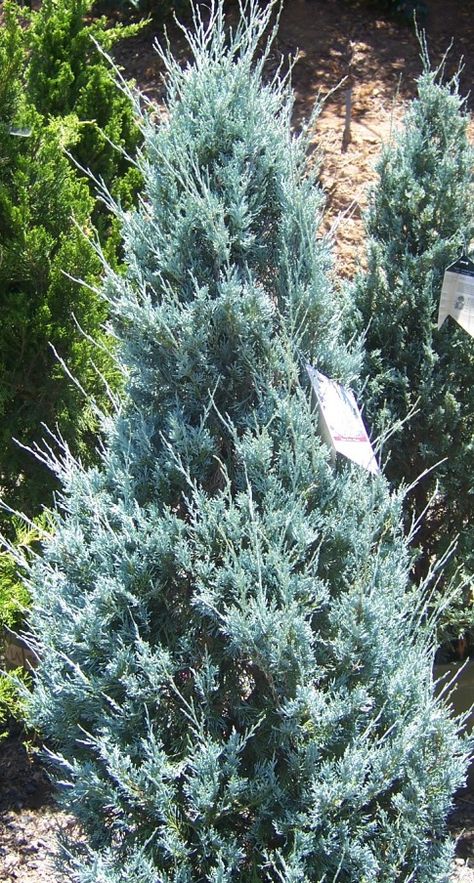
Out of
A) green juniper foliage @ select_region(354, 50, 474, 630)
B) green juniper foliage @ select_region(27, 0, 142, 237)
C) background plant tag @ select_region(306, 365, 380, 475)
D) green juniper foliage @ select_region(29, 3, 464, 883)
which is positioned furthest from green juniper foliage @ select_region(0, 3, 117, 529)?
background plant tag @ select_region(306, 365, 380, 475)

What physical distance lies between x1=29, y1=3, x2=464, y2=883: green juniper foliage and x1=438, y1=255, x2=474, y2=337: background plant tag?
3.63 ft

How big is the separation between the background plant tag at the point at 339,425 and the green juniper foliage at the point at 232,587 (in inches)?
2.1

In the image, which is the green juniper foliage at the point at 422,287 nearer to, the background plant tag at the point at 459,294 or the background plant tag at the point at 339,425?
the background plant tag at the point at 459,294

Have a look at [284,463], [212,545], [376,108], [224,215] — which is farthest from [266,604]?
[376,108]

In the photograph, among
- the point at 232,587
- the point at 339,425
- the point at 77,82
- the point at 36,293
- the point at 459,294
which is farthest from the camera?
the point at 77,82

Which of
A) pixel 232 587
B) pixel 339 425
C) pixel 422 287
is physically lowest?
pixel 232 587

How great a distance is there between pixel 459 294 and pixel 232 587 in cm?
176

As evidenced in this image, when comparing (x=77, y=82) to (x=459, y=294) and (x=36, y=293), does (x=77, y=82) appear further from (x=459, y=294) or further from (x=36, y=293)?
(x=459, y=294)

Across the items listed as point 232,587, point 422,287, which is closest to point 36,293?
point 422,287

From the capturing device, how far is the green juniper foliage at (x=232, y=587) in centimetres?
207

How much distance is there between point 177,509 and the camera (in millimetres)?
2291

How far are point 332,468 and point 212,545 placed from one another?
0.37 m

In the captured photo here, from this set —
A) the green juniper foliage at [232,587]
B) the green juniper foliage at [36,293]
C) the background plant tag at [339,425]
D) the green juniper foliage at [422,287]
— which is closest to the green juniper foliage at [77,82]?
the green juniper foliage at [36,293]

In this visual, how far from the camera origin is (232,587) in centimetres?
212
